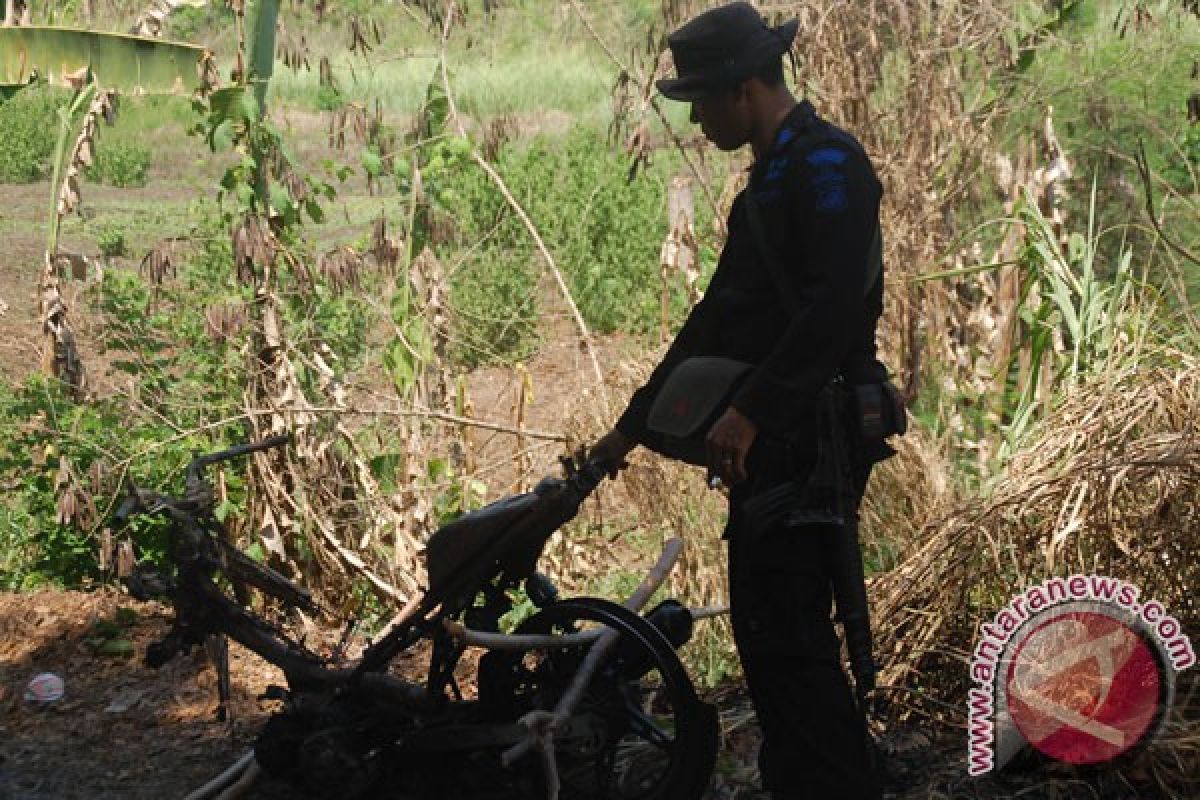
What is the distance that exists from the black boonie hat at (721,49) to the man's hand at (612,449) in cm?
90

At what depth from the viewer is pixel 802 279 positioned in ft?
12.9

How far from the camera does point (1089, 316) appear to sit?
20.5ft

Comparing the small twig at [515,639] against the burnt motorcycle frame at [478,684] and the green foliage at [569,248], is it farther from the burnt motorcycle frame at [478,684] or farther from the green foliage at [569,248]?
the green foliage at [569,248]

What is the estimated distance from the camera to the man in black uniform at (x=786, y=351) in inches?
150

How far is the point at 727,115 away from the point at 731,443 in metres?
0.80

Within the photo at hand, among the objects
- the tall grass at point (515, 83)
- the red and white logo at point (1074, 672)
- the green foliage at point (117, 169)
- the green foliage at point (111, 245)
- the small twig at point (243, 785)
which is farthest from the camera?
the tall grass at point (515, 83)

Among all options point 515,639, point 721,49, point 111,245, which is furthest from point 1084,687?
point 111,245

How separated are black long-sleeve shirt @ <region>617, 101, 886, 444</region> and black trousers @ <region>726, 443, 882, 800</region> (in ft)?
0.86

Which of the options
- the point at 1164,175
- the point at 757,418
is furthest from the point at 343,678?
the point at 1164,175

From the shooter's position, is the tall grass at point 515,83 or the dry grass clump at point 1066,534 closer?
the dry grass clump at point 1066,534

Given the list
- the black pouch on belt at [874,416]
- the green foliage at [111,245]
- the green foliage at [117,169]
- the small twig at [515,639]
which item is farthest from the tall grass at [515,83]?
the black pouch on belt at [874,416]

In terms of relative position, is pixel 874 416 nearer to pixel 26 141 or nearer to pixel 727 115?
pixel 727 115

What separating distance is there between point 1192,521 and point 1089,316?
5.68ft

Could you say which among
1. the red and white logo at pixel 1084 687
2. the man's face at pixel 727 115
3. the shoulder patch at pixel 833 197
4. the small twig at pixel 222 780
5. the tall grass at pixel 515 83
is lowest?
the small twig at pixel 222 780
